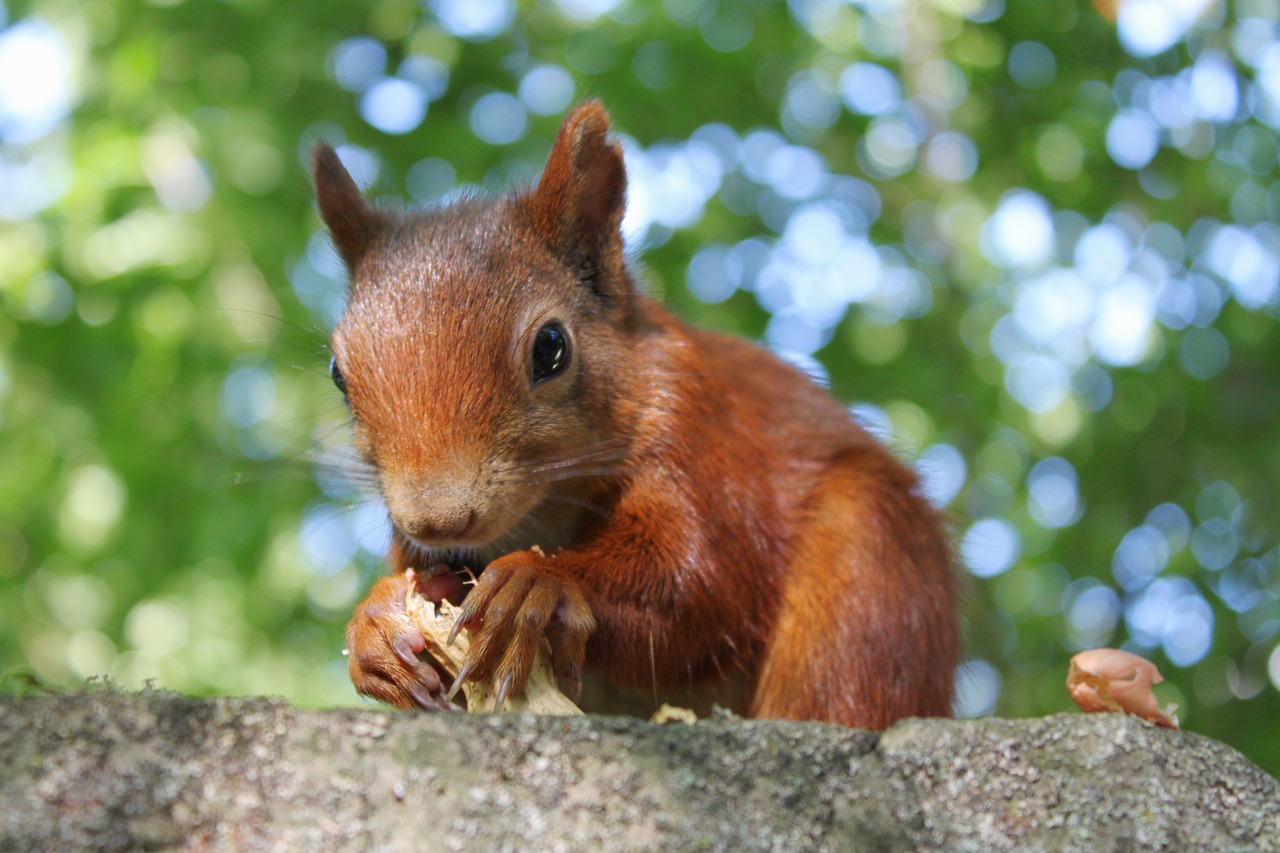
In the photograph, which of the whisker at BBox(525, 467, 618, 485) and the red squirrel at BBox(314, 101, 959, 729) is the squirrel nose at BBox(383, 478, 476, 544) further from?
the whisker at BBox(525, 467, 618, 485)

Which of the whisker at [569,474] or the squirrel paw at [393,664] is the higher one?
the whisker at [569,474]

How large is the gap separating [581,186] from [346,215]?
51 cm

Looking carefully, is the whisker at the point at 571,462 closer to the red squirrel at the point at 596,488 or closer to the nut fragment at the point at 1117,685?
the red squirrel at the point at 596,488

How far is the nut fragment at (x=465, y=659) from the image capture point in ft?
5.21

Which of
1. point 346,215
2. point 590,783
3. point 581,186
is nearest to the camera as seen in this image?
point 590,783

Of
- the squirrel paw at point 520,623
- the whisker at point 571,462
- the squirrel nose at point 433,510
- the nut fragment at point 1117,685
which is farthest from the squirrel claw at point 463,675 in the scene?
the nut fragment at point 1117,685

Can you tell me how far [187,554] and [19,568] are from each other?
7.13 ft

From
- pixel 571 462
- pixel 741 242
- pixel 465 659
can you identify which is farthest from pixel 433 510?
pixel 741 242

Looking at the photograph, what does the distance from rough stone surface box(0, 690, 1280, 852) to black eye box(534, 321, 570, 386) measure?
892 mm

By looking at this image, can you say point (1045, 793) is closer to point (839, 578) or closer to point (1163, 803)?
point (1163, 803)

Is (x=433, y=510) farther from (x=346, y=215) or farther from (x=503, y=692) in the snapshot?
(x=346, y=215)

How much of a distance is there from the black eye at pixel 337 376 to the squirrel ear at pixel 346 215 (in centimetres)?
32

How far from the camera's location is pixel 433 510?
1.72 meters

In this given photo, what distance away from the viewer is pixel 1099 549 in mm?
4762
